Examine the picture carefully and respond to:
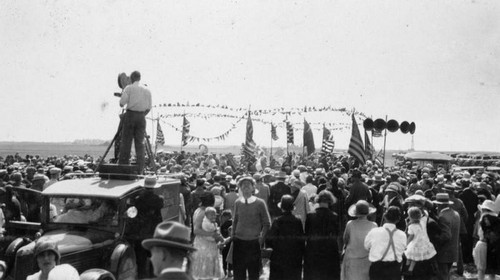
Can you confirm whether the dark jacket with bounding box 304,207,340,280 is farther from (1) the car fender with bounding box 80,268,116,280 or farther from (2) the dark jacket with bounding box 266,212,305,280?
(1) the car fender with bounding box 80,268,116,280

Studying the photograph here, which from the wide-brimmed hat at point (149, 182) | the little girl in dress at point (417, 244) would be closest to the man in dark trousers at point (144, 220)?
the wide-brimmed hat at point (149, 182)

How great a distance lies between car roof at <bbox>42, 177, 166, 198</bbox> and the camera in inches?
304

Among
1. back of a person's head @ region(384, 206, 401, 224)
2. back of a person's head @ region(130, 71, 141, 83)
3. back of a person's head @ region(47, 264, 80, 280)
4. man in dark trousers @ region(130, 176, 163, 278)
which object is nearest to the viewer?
back of a person's head @ region(47, 264, 80, 280)

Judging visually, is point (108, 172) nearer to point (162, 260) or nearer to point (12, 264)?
point (12, 264)

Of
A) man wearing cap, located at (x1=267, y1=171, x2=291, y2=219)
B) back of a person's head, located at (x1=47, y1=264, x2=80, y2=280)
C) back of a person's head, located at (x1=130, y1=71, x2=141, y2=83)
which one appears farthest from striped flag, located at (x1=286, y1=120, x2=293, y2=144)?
back of a person's head, located at (x1=47, y1=264, x2=80, y2=280)

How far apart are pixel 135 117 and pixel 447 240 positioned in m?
6.07

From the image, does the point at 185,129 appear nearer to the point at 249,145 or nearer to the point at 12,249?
the point at 249,145

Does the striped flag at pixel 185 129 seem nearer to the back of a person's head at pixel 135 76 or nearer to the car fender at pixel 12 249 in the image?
the back of a person's head at pixel 135 76

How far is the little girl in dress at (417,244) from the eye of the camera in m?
7.59

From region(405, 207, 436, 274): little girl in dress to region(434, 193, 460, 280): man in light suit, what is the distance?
731mm

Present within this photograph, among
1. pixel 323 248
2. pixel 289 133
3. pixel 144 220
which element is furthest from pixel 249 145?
pixel 323 248

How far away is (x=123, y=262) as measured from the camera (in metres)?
7.50

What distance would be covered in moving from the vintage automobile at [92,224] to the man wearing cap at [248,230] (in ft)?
5.25

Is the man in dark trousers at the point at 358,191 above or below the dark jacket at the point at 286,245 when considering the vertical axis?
above
